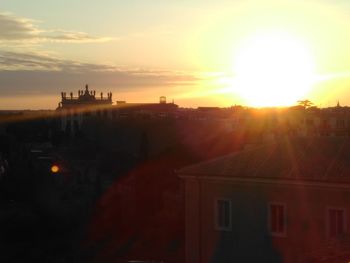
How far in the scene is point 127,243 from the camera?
2561cm

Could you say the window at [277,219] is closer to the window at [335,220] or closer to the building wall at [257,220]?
the building wall at [257,220]

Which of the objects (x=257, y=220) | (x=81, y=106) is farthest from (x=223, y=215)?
(x=81, y=106)

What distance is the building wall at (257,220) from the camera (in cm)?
1602

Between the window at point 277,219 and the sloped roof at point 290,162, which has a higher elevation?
the sloped roof at point 290,162

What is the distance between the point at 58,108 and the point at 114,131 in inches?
973

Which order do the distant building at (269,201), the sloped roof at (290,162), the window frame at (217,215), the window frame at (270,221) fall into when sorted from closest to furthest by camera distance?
the distant building at (269,201) → the sloped roof at (290,162) → the window frame at (270,221) → the window frame at (217,215)

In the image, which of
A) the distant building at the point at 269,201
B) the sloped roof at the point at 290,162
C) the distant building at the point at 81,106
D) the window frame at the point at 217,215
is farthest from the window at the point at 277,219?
the distant building at the point at 81,106

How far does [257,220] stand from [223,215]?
114cm

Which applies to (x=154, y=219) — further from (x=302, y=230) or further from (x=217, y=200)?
(x=302, y=230)

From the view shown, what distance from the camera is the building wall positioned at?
16.0 meters

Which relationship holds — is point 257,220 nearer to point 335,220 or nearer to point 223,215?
point 223,215

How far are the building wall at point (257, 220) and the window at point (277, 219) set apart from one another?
0.32 ft

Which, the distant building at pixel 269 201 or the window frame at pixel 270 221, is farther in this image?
the window frame at pixel 270 221

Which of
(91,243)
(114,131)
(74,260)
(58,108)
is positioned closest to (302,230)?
(74,260)
